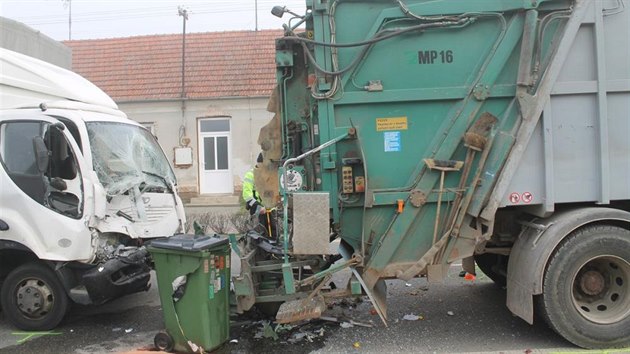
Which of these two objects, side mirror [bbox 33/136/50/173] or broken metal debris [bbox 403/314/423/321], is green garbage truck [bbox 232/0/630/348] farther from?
side mirror [bbox 33/136/50/173]

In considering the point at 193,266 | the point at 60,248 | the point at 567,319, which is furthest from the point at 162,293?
the point at 567,319

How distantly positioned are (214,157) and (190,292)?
10.9m

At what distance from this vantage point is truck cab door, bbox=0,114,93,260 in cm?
473

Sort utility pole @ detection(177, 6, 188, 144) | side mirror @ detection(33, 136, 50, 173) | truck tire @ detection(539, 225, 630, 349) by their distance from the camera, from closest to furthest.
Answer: truck tire @ detection(539, 225, 630, 349) < side mirror @ detection(33, 136, 50, 173) < utility pole @ detection(177, 6, 188, 144)

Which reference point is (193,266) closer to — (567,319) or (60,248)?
(60,248)

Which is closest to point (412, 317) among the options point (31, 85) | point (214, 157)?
point (31, 85)

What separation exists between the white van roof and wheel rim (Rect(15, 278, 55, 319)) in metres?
1.93

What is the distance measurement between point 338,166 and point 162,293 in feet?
6.01

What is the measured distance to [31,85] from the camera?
549 cm

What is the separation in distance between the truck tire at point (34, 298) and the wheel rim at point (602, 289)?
4.80 metres

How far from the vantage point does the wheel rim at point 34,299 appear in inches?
194

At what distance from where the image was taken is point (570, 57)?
405cm

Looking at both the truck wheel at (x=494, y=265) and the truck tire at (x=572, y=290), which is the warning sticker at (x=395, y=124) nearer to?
the truck tire at (x=572, y=290)

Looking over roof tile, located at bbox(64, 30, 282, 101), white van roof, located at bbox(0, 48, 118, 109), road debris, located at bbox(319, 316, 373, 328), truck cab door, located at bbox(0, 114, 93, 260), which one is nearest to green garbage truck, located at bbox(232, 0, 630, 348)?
road debris, located at bbox(319, 316, 373, 328)
